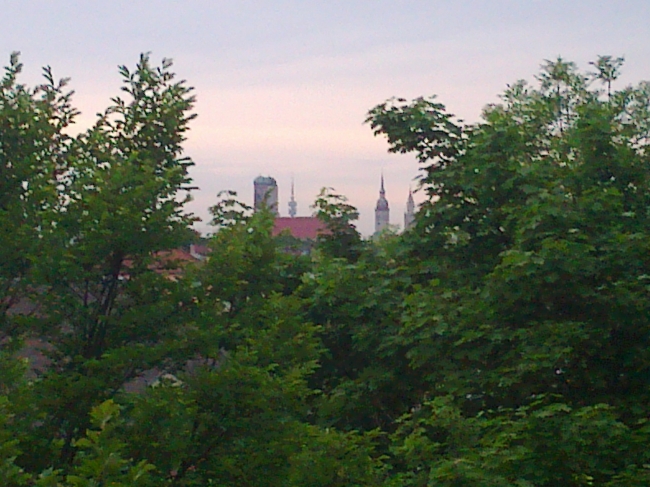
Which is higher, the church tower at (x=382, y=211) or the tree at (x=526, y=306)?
the church tower at (x=382, y=211)

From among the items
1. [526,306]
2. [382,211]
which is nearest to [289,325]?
[526,306]

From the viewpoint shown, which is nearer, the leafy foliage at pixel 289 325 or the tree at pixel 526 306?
the leafy foliage at pixel 289 325

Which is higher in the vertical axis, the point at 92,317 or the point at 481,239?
the point at 481,239

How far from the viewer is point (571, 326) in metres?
10.7

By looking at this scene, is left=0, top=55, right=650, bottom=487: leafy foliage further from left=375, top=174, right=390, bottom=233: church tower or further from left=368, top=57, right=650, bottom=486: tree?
left=375, top=174, right=390, bottom=233: church tower

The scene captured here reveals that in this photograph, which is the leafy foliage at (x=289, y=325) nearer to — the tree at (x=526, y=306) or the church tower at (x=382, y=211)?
the tree at (x=526, y=306)

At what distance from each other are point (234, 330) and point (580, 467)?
14.1ft

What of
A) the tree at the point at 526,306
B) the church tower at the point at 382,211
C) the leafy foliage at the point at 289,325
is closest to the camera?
the leafy foliage at the point at 289,325

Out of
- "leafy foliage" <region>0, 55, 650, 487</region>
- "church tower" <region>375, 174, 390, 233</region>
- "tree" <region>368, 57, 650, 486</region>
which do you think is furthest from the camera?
"church tower" <region>375, 174, 390, 233</region>

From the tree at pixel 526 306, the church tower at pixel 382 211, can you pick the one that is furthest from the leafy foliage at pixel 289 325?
the church tower at pixel 382 211

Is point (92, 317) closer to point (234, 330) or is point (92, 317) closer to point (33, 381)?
point (33, 381)

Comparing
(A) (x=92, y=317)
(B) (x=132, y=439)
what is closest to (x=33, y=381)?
(A) (x=92, y=317)

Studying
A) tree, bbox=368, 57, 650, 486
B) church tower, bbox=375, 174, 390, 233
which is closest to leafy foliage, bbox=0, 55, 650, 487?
tree, bbox=368, 57, 650, 486

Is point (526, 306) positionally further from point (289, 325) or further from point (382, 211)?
point (382, 211)
